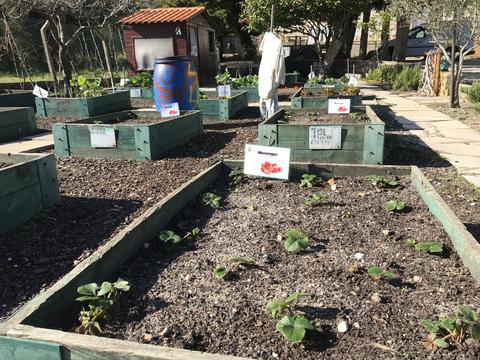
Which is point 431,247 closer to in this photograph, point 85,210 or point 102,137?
point 85,210

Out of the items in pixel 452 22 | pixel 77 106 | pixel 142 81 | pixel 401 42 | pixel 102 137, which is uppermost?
pixel 401 42

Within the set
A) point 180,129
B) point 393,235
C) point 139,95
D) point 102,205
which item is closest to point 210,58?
point 139,95

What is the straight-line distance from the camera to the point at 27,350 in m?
1.52

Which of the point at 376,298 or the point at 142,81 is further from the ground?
the point at 142,81

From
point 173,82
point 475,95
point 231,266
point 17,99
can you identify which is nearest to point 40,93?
point 17,99

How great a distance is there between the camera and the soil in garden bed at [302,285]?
1727 mm

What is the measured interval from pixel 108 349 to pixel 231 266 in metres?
0.98

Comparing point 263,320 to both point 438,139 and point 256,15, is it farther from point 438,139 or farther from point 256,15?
point 256,15

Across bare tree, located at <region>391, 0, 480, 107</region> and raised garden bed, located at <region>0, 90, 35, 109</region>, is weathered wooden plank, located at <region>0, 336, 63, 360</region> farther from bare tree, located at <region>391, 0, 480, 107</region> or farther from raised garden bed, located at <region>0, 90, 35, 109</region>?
bare tree, located at <region>391, 0, 480, 107</region>

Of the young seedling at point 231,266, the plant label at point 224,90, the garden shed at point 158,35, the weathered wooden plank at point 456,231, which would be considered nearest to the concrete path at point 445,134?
the weathered wooden plank at point 456,231

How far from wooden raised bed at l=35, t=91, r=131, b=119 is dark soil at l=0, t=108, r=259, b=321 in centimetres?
365

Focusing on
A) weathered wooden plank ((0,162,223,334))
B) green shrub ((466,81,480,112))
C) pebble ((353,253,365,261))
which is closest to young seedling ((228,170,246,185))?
weathered wooden plank ((0,162,223,334))

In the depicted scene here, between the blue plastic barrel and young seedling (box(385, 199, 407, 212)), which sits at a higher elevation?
the blue plastic barrel

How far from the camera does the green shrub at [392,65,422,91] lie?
14469mm
